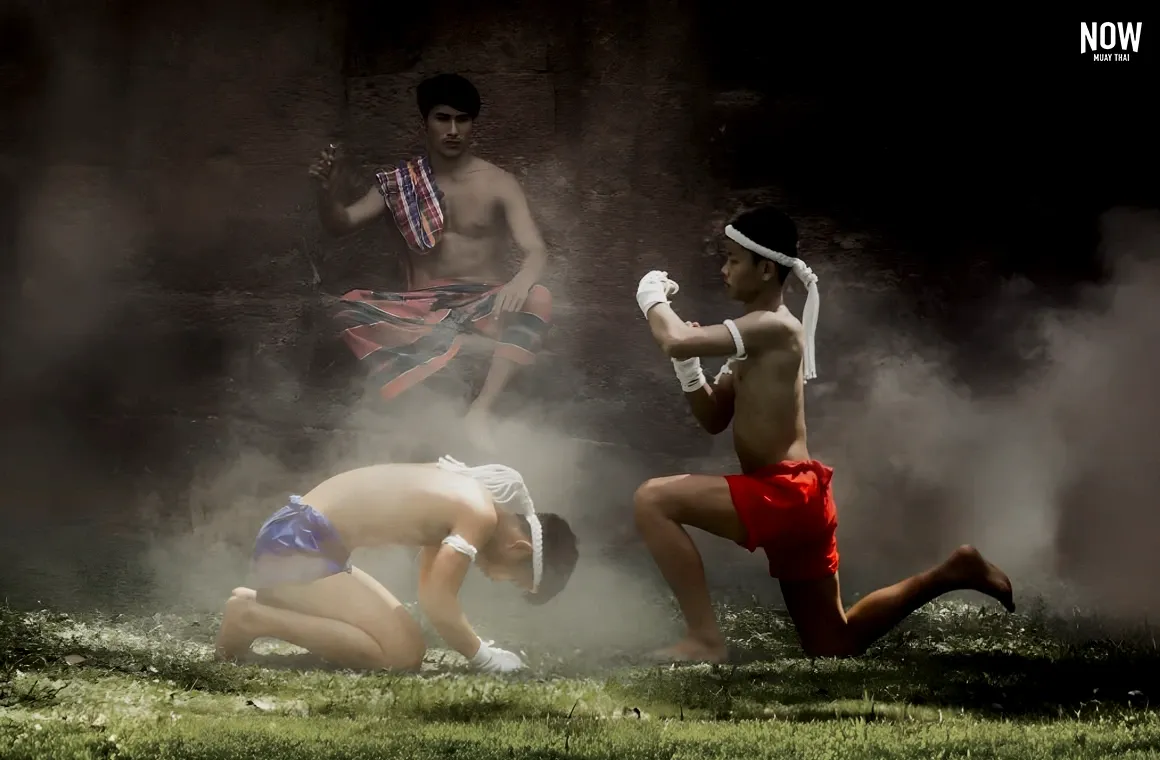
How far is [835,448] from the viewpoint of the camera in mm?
7438

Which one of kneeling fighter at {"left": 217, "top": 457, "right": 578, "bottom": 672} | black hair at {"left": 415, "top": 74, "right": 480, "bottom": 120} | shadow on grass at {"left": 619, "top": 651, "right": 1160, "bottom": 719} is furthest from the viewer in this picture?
black hair at {"left": 415, "top": 74, "right": 480, "bottom": 120}

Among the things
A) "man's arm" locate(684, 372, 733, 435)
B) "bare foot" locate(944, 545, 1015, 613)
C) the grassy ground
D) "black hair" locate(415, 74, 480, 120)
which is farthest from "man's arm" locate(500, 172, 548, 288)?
"bare foot" locate(944, 545, 1015, 613)

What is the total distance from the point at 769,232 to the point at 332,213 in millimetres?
2334

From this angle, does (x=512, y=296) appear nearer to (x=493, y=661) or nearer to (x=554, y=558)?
(x=554, y=558)

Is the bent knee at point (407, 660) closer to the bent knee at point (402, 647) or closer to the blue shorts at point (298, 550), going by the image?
the bent knee at point (402, 647)

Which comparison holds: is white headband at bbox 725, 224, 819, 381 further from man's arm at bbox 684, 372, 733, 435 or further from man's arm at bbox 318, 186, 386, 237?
man's arm at bbox 318, 186, 386, 237

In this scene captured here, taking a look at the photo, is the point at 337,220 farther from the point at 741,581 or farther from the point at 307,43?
the point at 741,581

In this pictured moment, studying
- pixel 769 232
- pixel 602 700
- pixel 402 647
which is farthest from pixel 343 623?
pixel 769 232

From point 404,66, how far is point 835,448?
284cm

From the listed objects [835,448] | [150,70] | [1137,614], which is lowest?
[1137,614]

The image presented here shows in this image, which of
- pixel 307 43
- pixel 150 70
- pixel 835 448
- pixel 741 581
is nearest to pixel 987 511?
pixel 835 448

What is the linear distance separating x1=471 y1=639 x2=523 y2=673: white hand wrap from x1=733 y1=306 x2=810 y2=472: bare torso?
1.29 meters

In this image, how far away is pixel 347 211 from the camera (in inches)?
295

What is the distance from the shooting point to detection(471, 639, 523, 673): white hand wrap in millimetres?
6270
